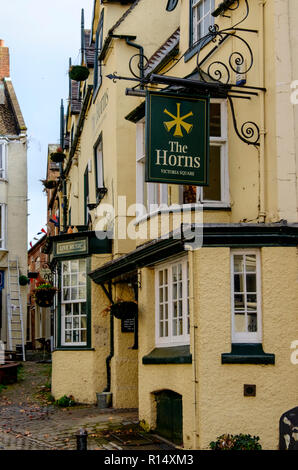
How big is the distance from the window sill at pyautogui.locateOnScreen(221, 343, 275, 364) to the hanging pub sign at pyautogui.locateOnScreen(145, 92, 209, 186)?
8.18 ft

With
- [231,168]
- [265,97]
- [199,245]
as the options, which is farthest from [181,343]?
[265,97]

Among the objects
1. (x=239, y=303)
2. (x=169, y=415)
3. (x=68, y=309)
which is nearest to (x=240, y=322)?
(x=239, y=303)

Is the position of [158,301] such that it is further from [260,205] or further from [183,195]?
[260,205]

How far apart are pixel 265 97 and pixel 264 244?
2.30 m

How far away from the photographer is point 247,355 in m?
10.4

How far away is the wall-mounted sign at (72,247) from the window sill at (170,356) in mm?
4976

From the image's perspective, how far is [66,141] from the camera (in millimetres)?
30406

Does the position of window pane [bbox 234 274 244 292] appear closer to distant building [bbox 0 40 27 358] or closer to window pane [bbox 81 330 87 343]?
window pane [bbox 81 330 87 343]

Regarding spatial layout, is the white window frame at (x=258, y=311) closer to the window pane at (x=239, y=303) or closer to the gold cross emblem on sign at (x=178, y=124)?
the window pane at (x=239, y=303)

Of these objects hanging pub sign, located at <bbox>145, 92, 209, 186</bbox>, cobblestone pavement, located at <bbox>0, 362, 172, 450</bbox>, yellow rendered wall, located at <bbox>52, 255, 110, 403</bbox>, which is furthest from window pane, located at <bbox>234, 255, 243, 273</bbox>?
yellow rendered wall, located at <bbox>52, 255, 110, 403</bbox>

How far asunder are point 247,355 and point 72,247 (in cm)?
793

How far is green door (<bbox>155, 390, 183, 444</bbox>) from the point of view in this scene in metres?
11.4

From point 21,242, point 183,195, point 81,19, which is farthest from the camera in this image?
point 21,242

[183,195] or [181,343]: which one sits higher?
[183,195]
